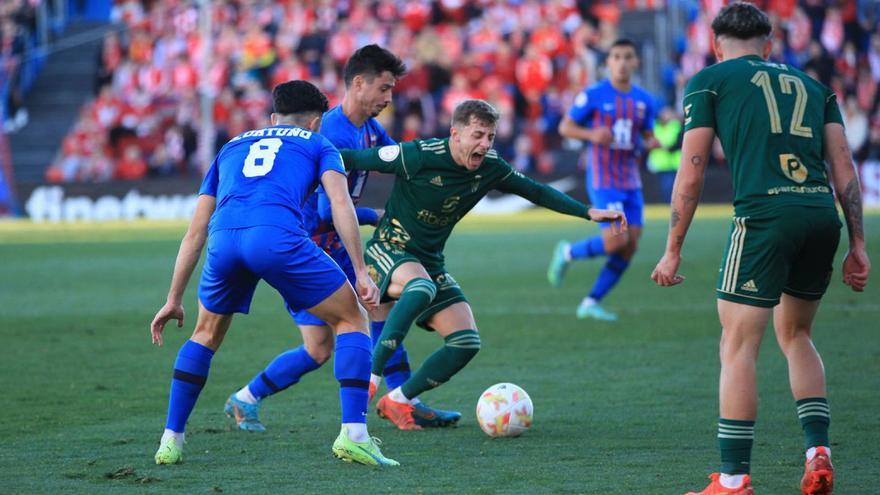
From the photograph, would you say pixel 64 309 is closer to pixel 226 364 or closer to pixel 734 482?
pixel 226 364

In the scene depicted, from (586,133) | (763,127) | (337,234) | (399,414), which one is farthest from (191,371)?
(586,133)

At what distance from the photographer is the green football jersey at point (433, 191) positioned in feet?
23.0

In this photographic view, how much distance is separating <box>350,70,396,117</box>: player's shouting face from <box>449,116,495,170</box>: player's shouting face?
63 cm

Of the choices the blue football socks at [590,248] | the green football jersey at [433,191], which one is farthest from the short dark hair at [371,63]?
the blue football socks at [590,248]

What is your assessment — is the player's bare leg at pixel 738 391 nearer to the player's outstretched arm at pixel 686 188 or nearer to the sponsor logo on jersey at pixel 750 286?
the sponsor logo on jersey at pixel 750 286

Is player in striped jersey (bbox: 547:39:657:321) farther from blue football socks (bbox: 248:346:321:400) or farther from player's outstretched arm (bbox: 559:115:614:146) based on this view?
blue football socks (bbox: 248:346:321:400)

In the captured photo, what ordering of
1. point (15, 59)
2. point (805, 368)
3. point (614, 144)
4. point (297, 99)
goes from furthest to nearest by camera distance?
A: point (15, 59) → point (614, 144) → point (297, 99) → point (805, 368)

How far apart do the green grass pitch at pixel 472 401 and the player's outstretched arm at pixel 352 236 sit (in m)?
0.77

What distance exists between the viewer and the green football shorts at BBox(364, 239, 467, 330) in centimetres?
707

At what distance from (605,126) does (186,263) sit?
24.3ft

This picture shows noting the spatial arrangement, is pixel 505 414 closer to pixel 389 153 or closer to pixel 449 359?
pixel 449 359

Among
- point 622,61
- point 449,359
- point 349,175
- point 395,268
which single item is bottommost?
point 449,359

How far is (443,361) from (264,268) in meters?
1.52

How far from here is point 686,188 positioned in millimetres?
5156
